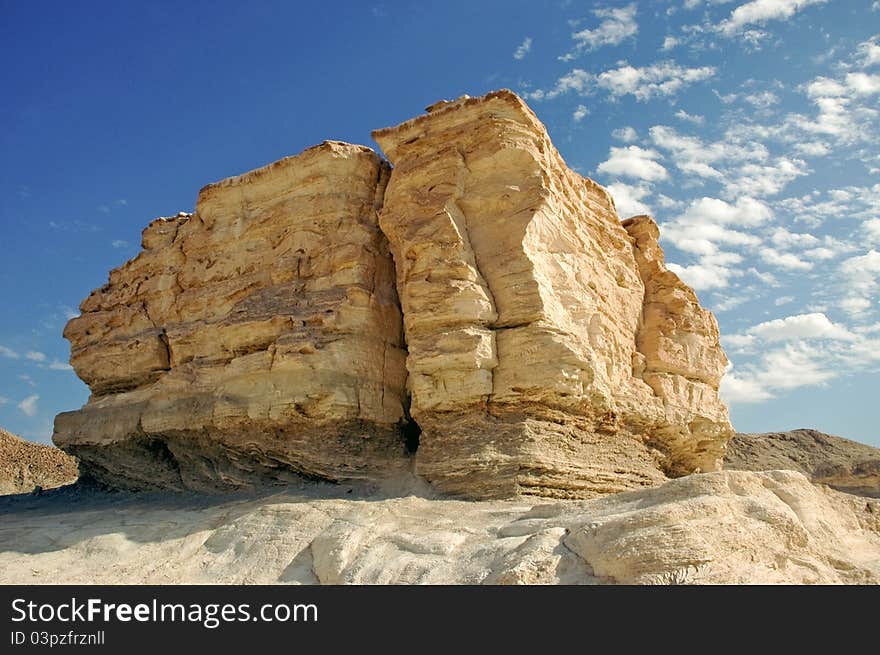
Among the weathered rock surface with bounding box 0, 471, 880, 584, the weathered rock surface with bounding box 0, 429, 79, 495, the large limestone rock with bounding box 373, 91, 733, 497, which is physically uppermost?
the weathered rock surface with bounding box 0, 429, 79, 495

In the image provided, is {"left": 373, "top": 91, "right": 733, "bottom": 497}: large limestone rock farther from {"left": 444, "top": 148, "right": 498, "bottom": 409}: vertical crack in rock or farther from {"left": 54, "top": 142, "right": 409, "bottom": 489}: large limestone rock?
{"left": 54, "top": 142, "right": 409, "bottom": 489}: large limestone rock

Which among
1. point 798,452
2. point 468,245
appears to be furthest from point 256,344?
point 798,452

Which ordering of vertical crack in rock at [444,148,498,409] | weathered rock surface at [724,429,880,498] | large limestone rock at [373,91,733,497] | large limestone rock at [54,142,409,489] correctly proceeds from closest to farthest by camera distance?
1. large limestone rock at [373,91,733,497]
2. vertical crack in rock at [444,148,498,409]
3. large limestone rock at [54,142,409,489]
4. weathered rock surface at [724,429,880,498]

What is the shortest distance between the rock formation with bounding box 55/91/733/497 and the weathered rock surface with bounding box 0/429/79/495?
1793cm

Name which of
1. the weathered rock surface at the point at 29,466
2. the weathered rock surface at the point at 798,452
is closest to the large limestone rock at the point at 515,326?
the weathered rock surface at the point at 798,452

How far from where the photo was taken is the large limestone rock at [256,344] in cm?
1216

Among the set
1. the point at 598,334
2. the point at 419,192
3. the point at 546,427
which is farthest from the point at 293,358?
the point at 598,334

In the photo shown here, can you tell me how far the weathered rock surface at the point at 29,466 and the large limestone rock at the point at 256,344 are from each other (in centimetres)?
1788

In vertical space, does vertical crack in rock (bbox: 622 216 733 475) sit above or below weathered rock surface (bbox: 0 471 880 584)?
above

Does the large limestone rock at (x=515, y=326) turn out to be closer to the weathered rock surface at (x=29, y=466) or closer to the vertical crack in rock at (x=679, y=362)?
the vertical crack in rock at (x=679, y=362)

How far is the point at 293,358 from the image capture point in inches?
480

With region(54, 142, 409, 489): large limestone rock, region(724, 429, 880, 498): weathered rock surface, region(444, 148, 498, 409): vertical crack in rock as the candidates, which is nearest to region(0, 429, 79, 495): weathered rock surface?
region(54, 142, 409, 489): large limestone rock

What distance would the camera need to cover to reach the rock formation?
11039mm

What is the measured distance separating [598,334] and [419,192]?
12.8 ft
